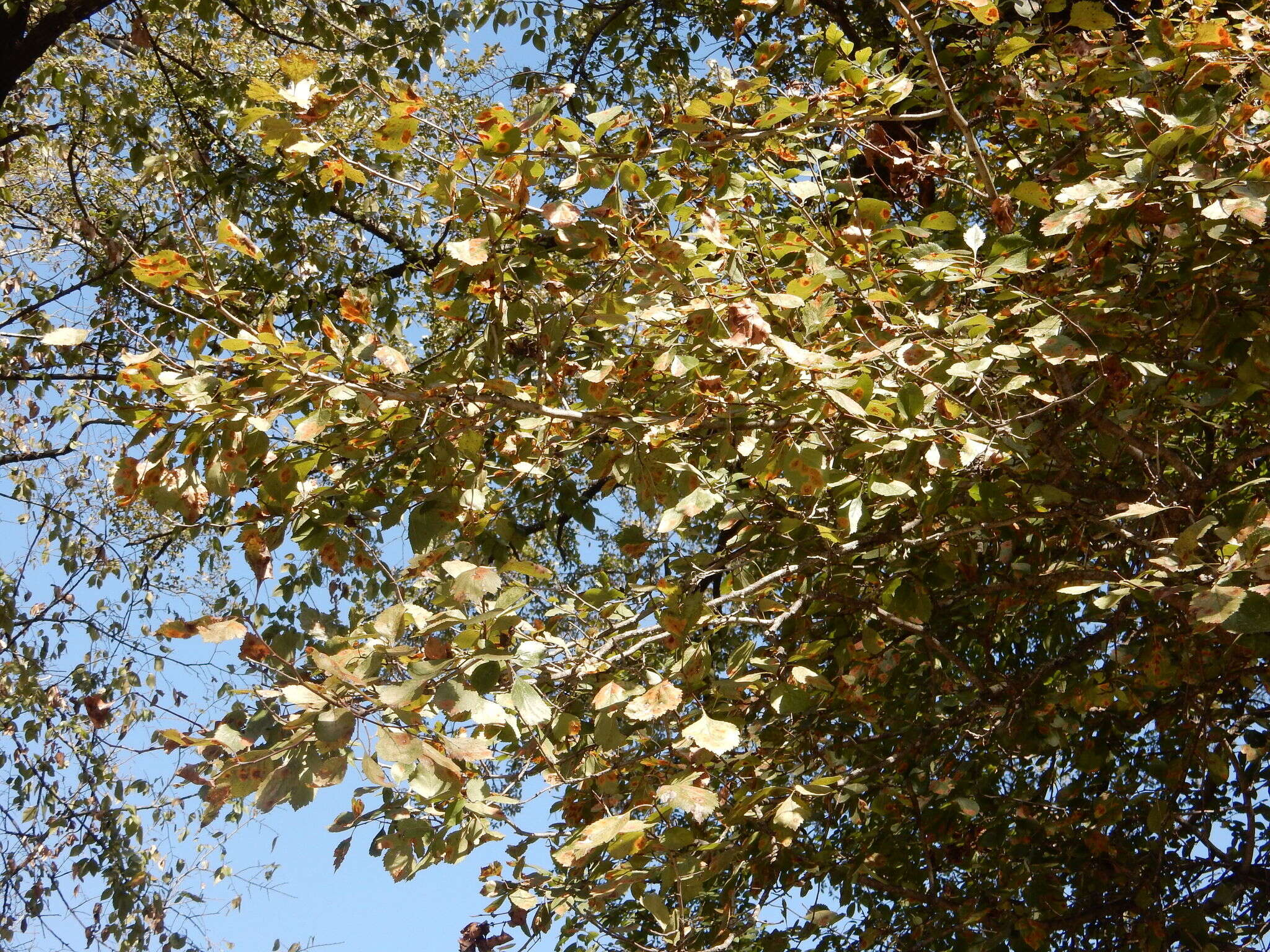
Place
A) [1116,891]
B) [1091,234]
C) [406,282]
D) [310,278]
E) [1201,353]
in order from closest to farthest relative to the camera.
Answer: [1091,234], [1201,353], [1116,891], [310,278], [406,282]

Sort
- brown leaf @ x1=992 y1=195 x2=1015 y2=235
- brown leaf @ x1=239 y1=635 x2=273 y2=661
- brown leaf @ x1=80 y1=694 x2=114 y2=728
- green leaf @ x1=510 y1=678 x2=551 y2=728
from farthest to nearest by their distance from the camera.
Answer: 1. brown leaf @ x1=80 y1=694 x2=114 y2=728
2. brown leaf @ x1=992 y1=195 x2=1015 y2=235
3. green leaf @ x1=510 y1=678 x2=551 y2=728
4. brown leaf @ x1=239 y1=635 x2=273 y2=661

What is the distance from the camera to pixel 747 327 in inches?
83.2

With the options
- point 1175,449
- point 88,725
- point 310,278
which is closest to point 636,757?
point 1175,449

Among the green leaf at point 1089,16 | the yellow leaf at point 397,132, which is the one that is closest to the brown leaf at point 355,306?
the yellow leaf at point 397,132

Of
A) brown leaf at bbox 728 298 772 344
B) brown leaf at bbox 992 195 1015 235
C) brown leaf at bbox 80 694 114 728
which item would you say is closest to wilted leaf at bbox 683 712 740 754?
brown leaf at bbox 728 298 772 344

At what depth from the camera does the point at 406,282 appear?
6641 mm

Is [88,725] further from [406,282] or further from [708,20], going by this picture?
[708,20]

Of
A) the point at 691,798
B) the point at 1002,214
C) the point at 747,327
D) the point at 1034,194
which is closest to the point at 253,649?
the point at 691,798

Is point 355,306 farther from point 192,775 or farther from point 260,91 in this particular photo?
point 192,775

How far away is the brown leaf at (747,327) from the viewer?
211cm

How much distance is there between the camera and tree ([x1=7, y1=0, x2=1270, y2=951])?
82.3 inches

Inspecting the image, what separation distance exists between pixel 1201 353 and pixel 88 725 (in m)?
5.72

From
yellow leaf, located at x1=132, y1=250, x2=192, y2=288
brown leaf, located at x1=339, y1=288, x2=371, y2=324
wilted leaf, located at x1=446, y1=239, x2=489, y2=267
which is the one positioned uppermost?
brown leaf, located at x1=339, y1=288, x2=371, y2=324

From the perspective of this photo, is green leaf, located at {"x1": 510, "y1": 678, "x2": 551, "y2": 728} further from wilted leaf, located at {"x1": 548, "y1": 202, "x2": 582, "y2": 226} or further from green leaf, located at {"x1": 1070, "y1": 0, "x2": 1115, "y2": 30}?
green leaf, located at {"x1": 1070, "y1": 0, "x2": 1115, "y2": 30}
